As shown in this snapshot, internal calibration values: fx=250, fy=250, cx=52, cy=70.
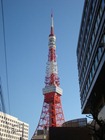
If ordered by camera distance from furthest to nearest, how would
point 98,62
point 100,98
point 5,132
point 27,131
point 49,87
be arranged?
point 27,131, point 5,132, point 49,87, point 100,98, point 98,62

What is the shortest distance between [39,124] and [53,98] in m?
10.3

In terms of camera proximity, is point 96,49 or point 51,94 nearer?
point 96,49

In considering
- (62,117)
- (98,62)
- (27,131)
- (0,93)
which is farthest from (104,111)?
(27,131)

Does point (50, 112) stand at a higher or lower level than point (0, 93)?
higher

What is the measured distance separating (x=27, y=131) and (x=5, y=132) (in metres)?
25.4

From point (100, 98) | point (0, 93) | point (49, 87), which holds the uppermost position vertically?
point (49, 87)

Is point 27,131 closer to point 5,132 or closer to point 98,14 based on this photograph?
point 5,132

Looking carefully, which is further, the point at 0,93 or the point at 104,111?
the point at 104,111

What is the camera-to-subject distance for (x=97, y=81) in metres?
26.2

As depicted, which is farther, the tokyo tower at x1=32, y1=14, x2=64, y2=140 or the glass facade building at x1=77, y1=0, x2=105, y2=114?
the tokyo tower at x1=32, y1=14, x2=64, y2=140

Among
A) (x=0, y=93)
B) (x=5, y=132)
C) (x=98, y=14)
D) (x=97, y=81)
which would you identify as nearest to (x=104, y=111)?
(x=97, y=81)

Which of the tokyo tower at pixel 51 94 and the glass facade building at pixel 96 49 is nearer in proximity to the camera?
the glass facade building at pixel 96 49

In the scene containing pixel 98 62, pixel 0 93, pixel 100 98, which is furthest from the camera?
pixel 100 98

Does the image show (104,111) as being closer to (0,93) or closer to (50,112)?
(0,93)
